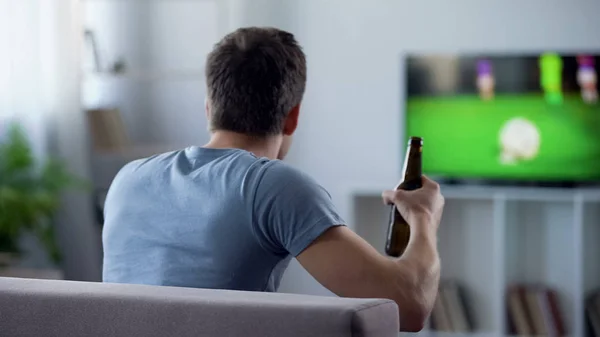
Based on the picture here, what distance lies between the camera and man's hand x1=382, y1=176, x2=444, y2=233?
5.02 feet

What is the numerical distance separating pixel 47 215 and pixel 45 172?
0.20m

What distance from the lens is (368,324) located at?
3.32ft

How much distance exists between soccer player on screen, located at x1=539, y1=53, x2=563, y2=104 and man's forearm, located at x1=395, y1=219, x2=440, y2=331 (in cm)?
320

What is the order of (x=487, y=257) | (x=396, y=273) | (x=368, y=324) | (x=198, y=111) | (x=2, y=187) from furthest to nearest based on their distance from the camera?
(x=198, y=111)
(x=487, y=257)
(x=2, y=187)
(x=396, y=273)
(x=368, y=324)

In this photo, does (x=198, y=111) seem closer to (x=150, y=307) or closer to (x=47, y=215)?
(x=47, y=215)

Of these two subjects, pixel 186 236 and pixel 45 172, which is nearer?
pixel 186 236

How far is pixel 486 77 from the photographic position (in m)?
4.56

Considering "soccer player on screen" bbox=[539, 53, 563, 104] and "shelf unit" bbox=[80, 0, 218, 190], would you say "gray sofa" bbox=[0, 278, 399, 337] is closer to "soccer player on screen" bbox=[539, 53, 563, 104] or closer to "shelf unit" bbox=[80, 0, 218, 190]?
"soccer player on screen" bbox=[539, 53, 563, 104]

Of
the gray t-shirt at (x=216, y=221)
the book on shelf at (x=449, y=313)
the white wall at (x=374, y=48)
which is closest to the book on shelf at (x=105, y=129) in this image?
the white wall at (x=374, y=48)

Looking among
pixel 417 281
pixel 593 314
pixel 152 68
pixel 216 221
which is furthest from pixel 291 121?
pixel 152 68

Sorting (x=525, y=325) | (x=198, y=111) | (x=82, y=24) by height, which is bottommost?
(x=525, y=325)

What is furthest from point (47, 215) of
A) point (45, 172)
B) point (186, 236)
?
point (186, 236)

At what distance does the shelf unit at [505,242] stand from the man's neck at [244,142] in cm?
287

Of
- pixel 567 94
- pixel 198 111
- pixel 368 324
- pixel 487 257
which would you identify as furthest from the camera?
pixel 198 111
